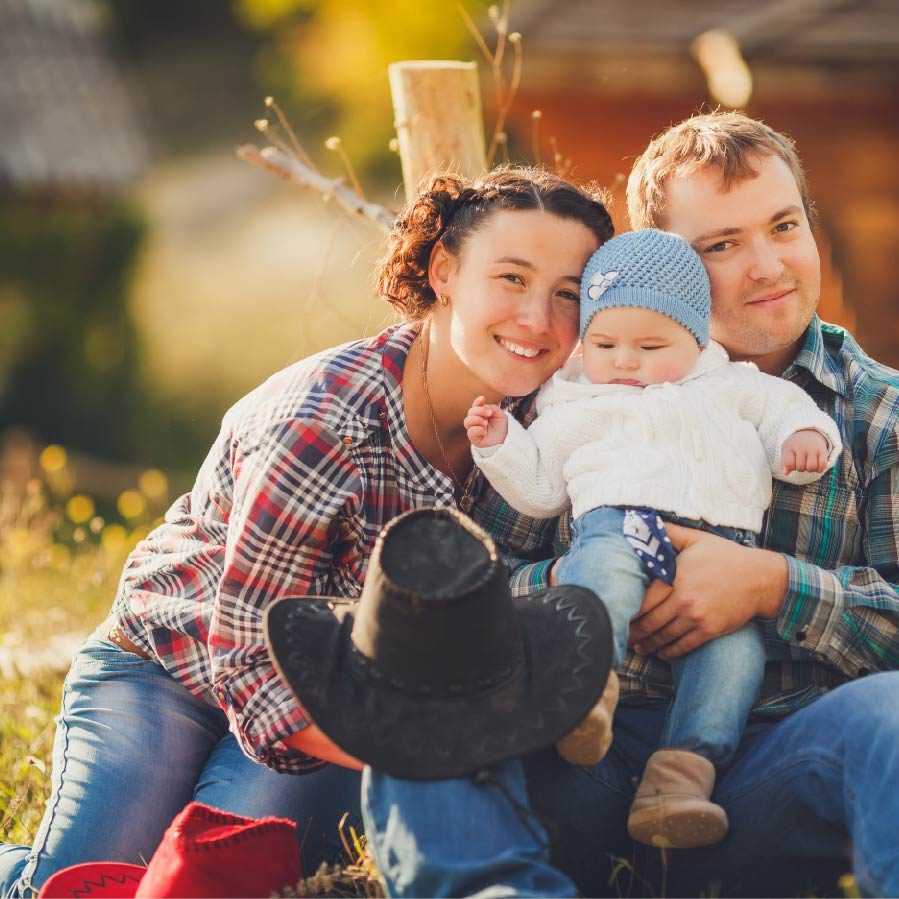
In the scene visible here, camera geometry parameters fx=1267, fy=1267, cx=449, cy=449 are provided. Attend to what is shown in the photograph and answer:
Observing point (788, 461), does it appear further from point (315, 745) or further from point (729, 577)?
point (315, 745)

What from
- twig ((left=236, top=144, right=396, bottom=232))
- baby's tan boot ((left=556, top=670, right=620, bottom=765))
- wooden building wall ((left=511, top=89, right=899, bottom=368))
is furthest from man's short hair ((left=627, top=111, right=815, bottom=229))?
wooden building wall ((left=511, top=89, right=899, bottom=368))

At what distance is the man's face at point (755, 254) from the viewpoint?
9.75 feet

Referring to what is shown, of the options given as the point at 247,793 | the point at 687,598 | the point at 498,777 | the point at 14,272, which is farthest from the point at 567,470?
the point at 14,272

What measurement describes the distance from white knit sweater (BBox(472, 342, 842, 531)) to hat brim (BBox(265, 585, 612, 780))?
43cm

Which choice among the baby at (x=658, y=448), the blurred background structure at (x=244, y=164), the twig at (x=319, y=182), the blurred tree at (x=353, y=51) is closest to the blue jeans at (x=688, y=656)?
the baby at (x=658, y=448)

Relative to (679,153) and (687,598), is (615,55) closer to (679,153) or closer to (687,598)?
(679,153)

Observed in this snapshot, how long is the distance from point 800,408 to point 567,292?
58cm

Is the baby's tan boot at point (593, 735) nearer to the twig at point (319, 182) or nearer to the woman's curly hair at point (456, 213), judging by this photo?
the woman's curly hair at point (456, 213)

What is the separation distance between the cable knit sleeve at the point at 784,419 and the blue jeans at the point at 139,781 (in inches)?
48.9

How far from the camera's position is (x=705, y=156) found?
3021 millimetres

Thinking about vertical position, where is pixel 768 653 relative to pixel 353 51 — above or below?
below

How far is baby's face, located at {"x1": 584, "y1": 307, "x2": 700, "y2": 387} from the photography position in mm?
2740

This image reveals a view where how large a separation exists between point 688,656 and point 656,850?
390mm

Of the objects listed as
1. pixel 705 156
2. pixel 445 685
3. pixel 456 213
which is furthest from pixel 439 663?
pixel 705 156
